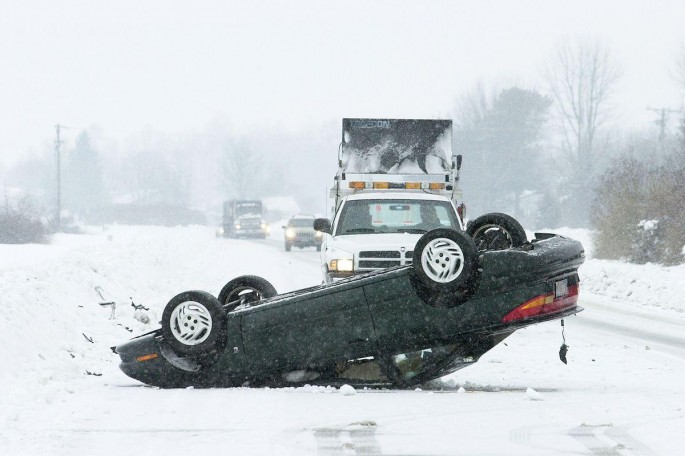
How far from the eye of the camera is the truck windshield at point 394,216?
13.4 m

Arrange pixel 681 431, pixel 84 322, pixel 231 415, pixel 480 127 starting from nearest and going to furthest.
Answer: pixel 681 431, pixel 231 415, pixel 84 322, pixel 480 127

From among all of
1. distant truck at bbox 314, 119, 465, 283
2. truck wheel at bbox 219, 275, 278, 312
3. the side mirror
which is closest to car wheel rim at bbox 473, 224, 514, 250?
truck wheel at bbox 219, 275, 278, 312

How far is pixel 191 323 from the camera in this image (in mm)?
8586

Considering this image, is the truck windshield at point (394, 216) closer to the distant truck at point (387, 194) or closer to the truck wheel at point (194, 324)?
the distant truck at point (387, 194)

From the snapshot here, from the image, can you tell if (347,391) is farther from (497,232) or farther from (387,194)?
(387,194)

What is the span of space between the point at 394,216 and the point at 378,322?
5.36 meters

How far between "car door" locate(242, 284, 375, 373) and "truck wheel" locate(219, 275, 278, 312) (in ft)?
3.98

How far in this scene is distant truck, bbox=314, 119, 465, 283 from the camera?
12242 mm

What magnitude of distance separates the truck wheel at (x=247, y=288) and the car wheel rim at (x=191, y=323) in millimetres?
1175

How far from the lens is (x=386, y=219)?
44.3ft

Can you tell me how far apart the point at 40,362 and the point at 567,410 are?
16.0ft

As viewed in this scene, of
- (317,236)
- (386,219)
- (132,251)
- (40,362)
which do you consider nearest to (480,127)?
(317,236)

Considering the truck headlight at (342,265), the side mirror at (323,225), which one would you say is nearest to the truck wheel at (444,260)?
the truck headlight at (342,265)

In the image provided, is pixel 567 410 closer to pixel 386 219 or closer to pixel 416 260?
pixel 416 260
